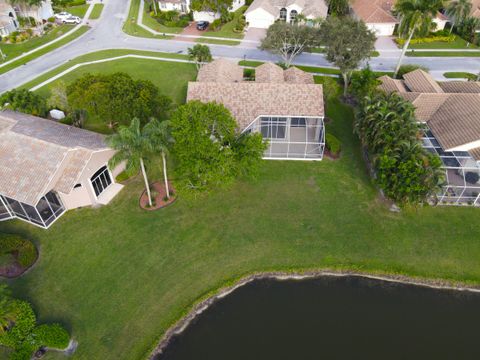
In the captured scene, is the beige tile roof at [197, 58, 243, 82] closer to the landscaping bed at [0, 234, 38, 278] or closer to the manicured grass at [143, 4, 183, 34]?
the manicured grass at [143, 4, 183, 34]

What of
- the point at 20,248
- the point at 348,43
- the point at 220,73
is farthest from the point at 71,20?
the point at 20,248

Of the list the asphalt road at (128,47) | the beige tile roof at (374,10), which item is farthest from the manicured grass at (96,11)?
the beige tile roof at (374,10)

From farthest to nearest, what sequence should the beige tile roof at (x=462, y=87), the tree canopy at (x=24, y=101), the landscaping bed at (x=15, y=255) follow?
the beige tile roof at (x=462, y=87)
the tree canopy at (x=24, y=101)
the landscaping bed at (x=15, y=255)

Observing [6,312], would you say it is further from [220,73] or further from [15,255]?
[220,73]

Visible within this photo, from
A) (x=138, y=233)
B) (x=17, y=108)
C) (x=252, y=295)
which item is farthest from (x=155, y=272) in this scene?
(x=17, y=108)

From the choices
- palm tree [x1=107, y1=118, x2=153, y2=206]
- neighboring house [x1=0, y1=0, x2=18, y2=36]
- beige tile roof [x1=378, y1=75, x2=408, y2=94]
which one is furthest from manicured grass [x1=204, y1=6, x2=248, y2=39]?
palm tree [x1=107, y1=118, x2=153, y2=206]

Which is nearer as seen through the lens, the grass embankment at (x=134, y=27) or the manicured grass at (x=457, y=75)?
the manicured grass at (x=457, y=75)

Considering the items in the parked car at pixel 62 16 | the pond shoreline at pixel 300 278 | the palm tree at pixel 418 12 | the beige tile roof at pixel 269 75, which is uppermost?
the palm tree at pixel 418 12

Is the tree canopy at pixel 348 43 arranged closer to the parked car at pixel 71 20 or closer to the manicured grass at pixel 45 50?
the manicured grass at pixel 45 50
